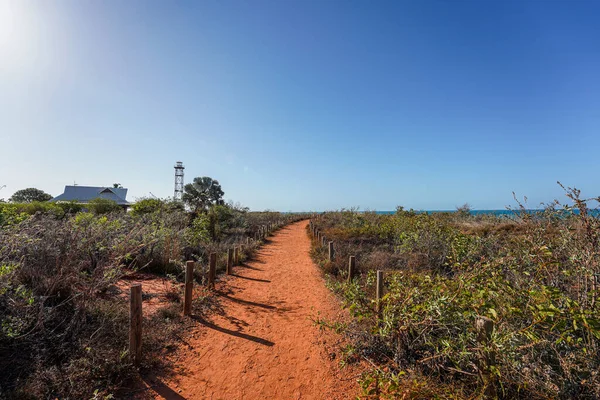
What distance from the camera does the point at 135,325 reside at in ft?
12.9

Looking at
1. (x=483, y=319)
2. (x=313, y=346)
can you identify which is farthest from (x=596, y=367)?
(x=313, y=346)

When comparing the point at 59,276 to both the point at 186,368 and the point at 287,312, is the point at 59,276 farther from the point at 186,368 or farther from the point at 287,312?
the point at 287,312

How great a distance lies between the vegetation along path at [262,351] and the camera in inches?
145

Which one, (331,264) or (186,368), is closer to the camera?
(186,368)

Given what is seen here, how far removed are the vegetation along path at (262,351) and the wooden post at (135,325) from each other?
2.03 ft

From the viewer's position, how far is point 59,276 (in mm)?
4445

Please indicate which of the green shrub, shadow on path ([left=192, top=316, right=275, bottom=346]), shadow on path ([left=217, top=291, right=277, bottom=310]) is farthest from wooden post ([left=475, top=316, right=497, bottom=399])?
the green shrub

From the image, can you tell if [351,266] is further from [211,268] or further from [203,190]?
[203,190]

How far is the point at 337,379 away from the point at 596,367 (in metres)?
2.94

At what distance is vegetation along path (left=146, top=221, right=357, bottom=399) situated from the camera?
3688mm

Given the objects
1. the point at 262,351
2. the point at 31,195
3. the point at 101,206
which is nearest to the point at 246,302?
the point at 262,351

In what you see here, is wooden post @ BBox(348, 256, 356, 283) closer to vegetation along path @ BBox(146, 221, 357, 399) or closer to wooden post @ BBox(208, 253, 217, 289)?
vegetation along path @ BBox(146, 221, 357, 399)

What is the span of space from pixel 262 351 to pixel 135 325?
219cm

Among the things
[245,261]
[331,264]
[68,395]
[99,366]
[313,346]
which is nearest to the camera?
[68,395]
